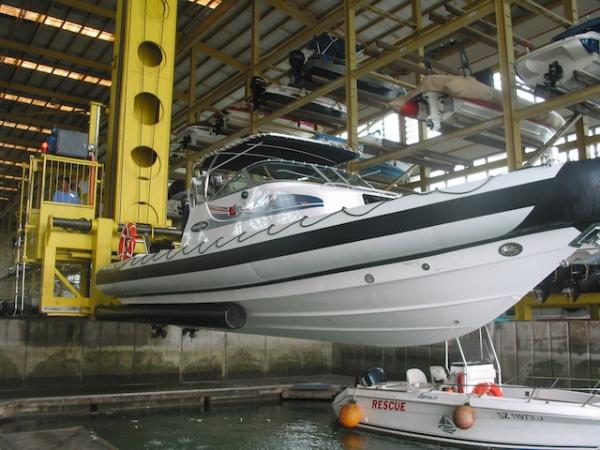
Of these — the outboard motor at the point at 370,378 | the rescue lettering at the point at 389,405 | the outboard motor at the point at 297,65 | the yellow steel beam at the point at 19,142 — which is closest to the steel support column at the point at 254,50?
the outboard motor at the point at 297,65

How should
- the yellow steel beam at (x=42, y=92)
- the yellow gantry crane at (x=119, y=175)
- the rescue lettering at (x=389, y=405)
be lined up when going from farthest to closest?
1. the yellow steel beam at (x=42, y=92)
2. the yellow gantry crane at (x=119, y=175)
3. the rescue lettering at (x=389, y=405)

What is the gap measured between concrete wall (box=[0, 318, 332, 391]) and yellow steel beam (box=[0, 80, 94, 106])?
10.5 metres

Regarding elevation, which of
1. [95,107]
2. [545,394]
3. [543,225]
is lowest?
[545,394]

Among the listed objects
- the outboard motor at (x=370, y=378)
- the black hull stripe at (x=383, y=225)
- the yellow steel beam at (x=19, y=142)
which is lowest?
the outboard motor at (x=370, y=378)

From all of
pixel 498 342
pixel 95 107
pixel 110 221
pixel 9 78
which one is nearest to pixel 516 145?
pixel 498 342

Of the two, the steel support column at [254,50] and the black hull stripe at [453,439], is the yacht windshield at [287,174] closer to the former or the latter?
the black hull stripe at [453,439]

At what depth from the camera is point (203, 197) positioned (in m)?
5.15

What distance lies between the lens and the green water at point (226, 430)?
5.09 metres

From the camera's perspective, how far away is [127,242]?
5.75m

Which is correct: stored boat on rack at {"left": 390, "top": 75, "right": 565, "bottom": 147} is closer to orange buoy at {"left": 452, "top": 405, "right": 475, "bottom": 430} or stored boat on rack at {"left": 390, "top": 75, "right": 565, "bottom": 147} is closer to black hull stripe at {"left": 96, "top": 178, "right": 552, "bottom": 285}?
orange buoy at {"left": 452, "top": 405, "right": 475, "bottom": 430}

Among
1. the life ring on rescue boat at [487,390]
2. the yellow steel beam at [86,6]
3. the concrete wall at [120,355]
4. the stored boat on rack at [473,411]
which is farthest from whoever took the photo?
the yellow steel beam at [86,6]

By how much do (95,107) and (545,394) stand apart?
588cm

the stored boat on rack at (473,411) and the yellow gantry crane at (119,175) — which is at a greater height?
the yellow gantry crane at (119,175)

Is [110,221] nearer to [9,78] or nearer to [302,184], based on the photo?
[302,184]
